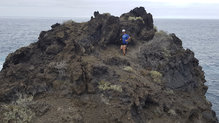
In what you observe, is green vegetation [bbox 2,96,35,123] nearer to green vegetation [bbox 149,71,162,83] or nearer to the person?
green vegetation [bbox 149,71,162,83]

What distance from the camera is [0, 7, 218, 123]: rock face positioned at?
1058cm

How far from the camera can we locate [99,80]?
12.0 m

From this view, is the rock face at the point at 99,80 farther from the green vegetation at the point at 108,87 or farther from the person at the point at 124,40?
the person at the point at 124,40

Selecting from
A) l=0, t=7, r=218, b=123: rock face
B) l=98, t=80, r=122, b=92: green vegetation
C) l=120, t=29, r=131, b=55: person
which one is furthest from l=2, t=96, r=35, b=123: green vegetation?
l=120, t=29, r=131, b=55: person

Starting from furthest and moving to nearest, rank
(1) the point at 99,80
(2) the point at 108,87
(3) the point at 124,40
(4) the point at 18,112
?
(3) the point at 124,40 < (1) the point at 99,80 < (2) the point at 108,87 < (4) the point at 18,112

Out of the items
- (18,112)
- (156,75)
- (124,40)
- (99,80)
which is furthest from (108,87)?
(124,40)

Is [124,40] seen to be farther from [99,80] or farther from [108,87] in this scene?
[108,87]

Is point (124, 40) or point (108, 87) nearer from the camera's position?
point (108, 87)

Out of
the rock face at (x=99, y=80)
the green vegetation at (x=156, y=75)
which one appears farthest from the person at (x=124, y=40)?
the green vegetation at (x=156, y=75)

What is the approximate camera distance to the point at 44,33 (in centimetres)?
1589

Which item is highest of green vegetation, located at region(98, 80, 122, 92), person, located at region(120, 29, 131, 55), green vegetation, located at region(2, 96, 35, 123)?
person, located at region(120, 29, 131, 55)

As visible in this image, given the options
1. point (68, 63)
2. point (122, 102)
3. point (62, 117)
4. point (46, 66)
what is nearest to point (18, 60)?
point (46, 66)

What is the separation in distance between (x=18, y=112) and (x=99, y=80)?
4.11 meters

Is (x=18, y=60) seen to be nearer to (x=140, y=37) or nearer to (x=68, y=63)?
(x=68, y=63)
